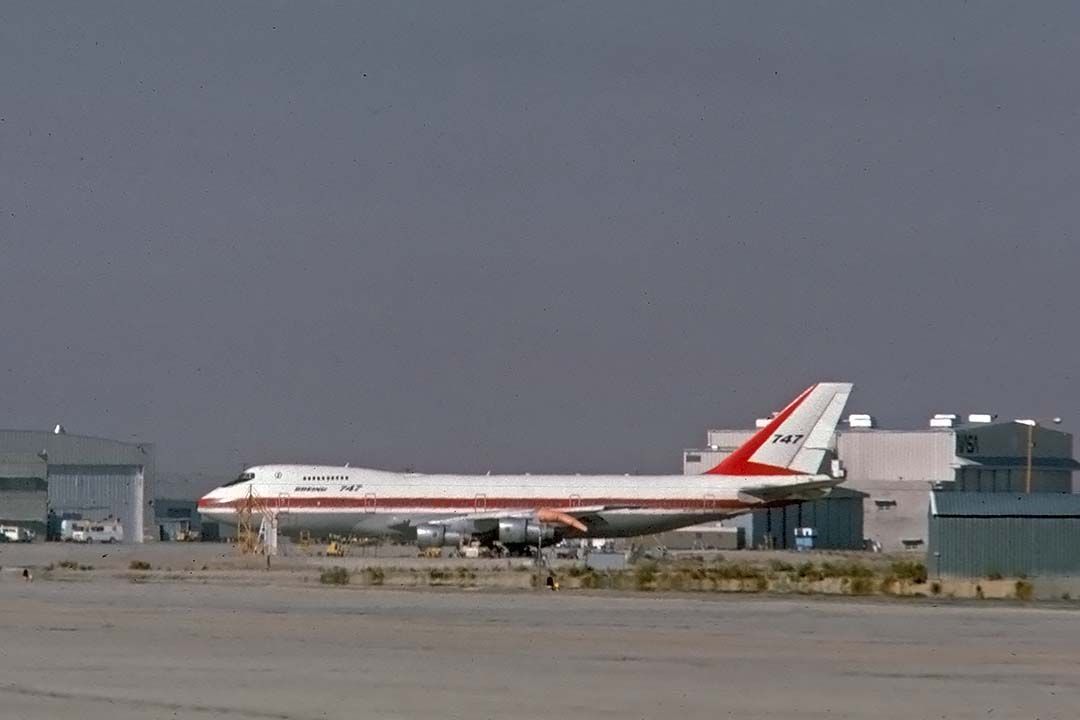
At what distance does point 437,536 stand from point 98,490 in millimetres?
52018

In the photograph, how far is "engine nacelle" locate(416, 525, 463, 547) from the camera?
82.6 metres

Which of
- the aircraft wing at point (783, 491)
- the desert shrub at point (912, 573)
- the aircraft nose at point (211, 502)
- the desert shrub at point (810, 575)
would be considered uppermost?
the aircraft wing at point (783, 491)

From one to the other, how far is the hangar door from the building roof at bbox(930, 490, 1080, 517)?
76.7 meters

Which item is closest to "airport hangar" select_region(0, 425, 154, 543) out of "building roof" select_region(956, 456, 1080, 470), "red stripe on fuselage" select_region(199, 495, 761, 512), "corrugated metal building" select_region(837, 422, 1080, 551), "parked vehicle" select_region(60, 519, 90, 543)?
"parked vehicle" select_region(60, 519, 90, 543)

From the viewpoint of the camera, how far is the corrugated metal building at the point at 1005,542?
5644 centimetres

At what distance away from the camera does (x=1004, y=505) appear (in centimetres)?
5862

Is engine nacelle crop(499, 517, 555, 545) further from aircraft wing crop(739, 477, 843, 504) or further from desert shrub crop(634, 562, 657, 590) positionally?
desert shrub crop(634, 562, 657, 590)

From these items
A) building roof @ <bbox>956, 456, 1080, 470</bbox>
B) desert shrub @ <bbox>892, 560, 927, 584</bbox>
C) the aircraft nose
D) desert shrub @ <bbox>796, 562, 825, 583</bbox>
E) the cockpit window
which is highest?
building roof @ <bbox>956, 456, 1080, 470</bbox>

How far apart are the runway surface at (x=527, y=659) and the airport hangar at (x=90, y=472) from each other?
85103 mm

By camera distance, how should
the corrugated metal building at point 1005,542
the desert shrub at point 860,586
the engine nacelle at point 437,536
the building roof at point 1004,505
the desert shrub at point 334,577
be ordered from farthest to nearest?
the engine nacelle at point 437,536
the building roof at point 1004,505
the corrugated metal building at point 1005,542
the desert shrub at point 334,577
the desert shrub at point 860,586

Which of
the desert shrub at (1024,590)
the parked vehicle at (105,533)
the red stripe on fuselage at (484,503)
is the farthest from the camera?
the parked vehicle at (105,533)

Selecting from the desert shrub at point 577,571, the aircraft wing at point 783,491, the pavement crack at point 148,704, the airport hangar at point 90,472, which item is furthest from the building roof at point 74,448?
the pavement crack at point 148,704

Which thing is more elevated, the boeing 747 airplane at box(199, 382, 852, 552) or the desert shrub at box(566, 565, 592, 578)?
the boeing 747 airplane at box(199, 382, 852, 552)

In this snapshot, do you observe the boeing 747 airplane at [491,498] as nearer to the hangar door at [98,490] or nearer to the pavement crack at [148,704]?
the hangar door at [98,490]
